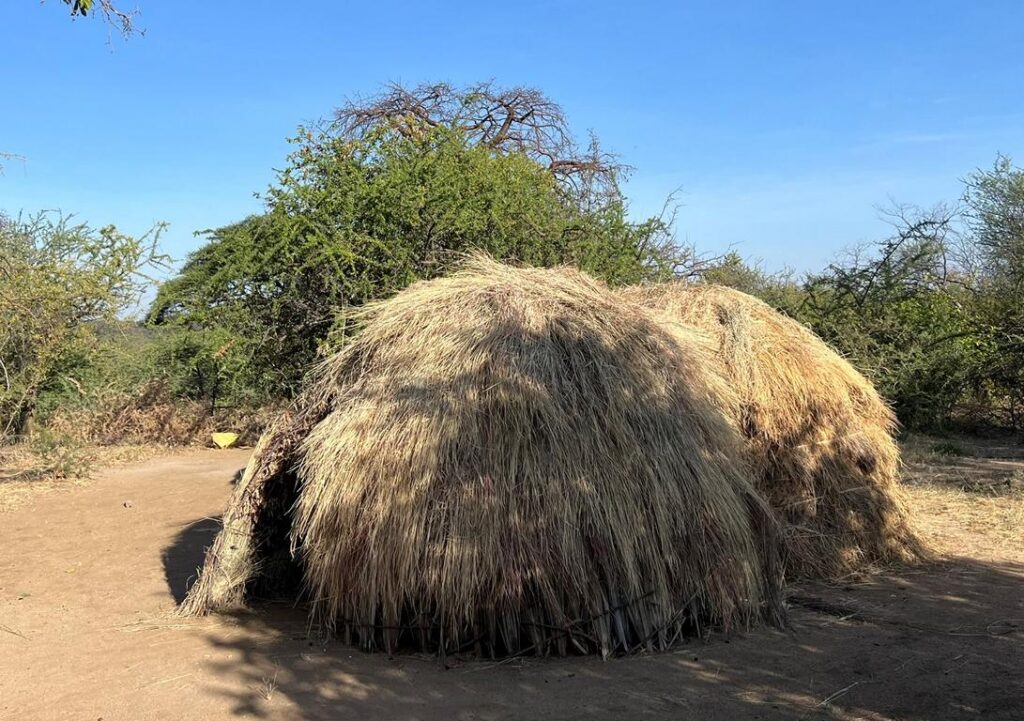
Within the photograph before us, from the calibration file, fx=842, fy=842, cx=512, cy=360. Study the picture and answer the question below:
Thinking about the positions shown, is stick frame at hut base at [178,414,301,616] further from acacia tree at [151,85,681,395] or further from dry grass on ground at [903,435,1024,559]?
dry grass on ground at [903,435,1024,559]

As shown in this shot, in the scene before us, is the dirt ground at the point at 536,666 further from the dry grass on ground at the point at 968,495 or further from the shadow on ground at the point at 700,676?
the dry grass on ground at the point at 968,495

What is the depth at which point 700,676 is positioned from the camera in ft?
15.3

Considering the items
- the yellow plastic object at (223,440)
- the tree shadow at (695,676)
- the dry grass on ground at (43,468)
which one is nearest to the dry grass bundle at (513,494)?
the tree shadow at (695,676)

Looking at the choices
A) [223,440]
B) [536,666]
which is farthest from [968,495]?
[223,440]

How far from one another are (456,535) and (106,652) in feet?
8.30

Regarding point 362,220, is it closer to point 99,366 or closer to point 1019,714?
point 1019,714

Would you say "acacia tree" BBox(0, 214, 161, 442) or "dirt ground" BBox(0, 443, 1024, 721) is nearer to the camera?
"dirt ground" BBox(0, 443, 1024, 721)

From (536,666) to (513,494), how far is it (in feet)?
3.22

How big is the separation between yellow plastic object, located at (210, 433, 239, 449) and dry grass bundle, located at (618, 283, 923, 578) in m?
12.3

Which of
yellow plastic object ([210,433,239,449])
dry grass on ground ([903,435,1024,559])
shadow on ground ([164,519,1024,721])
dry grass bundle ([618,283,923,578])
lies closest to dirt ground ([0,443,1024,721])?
shadow on ground ([164,519,1024,721])

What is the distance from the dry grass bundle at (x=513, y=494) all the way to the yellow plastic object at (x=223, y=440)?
11.9 m

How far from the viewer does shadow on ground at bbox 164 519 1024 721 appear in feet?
14.0

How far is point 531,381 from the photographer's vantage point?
5445 mm

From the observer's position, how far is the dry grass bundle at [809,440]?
6855mm
